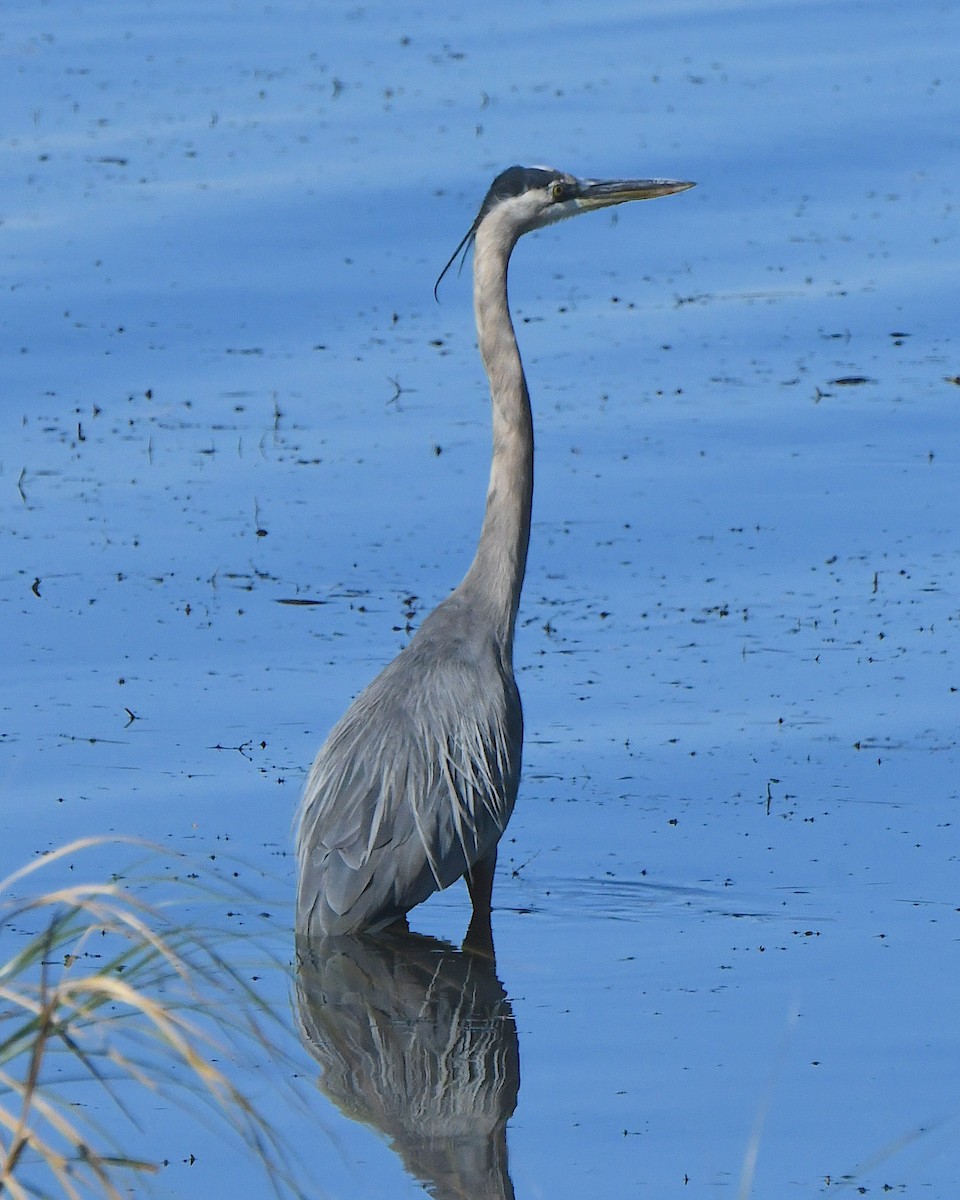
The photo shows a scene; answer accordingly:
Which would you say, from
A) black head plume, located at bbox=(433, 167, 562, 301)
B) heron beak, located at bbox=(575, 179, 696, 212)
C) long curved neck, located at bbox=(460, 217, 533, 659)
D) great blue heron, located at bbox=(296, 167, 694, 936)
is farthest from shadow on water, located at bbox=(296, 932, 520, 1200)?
heron beak, located at bbox=(575, 179, 696, 212)

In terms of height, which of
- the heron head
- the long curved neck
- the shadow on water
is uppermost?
the heron head

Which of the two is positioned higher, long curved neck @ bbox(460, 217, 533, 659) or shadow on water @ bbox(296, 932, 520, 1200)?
long curved neck @ bbox(460, 217, 533, 659)

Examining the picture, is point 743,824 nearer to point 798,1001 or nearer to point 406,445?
point 798,1001

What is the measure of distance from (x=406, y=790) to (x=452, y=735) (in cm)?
24

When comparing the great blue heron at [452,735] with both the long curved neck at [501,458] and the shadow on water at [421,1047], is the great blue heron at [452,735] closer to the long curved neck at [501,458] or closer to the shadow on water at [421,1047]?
the long curved neck at [501,458]

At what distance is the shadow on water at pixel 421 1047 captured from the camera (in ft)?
14.9

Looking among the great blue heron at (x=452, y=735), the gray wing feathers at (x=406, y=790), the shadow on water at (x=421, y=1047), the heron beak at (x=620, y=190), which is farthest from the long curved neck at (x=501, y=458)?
the shadow on water at (x=421, y=1047)

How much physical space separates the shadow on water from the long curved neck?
3.89 ft

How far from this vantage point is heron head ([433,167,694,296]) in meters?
6.79

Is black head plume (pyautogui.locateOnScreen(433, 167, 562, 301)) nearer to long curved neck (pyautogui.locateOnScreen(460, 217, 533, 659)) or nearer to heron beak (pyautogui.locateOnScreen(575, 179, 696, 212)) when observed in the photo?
long curved neck (pyautogui.locateOnScreen(460, 217, 533, 659))

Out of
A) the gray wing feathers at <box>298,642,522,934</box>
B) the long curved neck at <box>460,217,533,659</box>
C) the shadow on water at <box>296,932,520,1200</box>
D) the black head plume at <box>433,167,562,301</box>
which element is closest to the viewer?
the shadow on water at <box>296,932,520,1200</box>

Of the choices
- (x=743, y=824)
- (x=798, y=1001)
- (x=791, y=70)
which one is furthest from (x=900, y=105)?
(x=798, y=1001)

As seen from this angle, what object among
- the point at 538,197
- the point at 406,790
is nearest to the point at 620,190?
the point at 538,197

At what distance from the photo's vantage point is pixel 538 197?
6.84 metres
